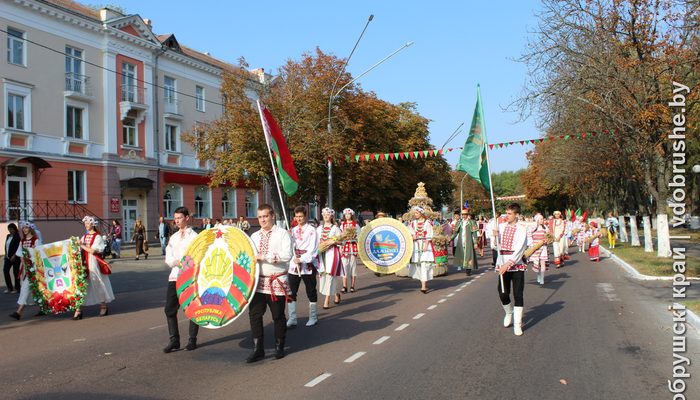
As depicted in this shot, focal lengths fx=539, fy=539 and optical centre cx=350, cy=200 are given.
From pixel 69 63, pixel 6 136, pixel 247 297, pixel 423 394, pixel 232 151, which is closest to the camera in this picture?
pixel 423 394

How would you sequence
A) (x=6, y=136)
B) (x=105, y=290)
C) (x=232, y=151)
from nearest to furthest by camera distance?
1. (x=105, y=290)
2. (x=232, y=151)
3. (x=6, y=136)

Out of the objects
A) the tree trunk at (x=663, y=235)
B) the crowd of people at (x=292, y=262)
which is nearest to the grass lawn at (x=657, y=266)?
the tree trunk at (x=663, y=235)

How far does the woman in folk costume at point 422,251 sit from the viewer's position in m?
12.0

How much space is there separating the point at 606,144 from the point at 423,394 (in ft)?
73.3

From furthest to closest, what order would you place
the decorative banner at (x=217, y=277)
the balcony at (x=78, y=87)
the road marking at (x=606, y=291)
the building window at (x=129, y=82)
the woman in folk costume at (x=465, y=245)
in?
the building window at (x=129, y=82), the balcony at (x=78, y=87), the woman in folk costume at (x=465, y=245), the road marking at (x=606, y=291), the decorative banner at (x=217, y=277)

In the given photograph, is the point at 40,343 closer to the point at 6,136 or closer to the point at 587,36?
the point at 587,36

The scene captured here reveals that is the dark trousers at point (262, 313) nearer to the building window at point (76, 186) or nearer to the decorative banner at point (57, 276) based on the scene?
the decorative banner at point (57, 276)

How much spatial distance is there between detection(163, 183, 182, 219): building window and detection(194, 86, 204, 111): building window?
19.4ft

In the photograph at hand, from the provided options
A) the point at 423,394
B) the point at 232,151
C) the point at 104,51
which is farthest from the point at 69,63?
the point at 423,394

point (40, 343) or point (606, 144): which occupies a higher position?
point (606, 144)

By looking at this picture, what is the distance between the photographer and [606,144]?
24.2 meters

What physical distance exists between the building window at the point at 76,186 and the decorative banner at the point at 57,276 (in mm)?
20252

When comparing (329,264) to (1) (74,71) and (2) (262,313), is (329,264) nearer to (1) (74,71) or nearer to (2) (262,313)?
(2) (262,313)

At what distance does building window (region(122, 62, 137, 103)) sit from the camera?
30.7m
